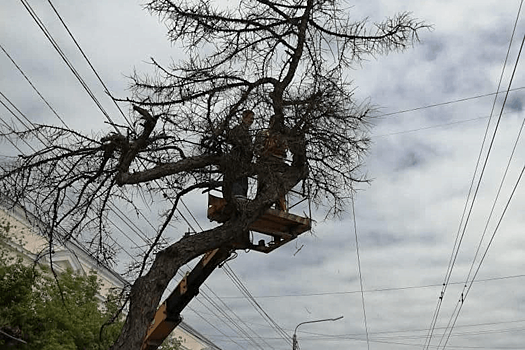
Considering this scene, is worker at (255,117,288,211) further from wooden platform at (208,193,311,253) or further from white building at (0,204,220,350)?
white building at (0,204,220,350)

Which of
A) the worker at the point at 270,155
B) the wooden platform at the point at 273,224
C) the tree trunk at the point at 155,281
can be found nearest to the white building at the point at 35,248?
the wooden platform at the point at 273,224

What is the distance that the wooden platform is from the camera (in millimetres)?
9086

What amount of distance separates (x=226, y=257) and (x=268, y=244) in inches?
35.9

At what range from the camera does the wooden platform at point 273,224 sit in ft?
29.8

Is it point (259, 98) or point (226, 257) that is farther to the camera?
point (226, 257)

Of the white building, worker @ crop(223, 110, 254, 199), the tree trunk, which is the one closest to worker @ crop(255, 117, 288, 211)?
worker @ crop(223, 110, 254, 199)

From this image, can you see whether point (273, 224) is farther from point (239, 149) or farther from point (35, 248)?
point (35, 248)

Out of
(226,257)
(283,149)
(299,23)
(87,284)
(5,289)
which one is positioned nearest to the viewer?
(283,149)

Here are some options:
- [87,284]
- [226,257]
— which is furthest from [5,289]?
[226,257]

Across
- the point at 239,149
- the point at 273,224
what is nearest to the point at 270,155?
the point at 239,149

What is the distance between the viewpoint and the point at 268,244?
10031 mm

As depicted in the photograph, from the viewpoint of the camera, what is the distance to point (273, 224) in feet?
31.6

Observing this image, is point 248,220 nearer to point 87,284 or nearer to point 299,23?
point 299,23

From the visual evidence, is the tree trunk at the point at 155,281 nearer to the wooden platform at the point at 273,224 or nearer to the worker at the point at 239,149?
the worker at the point at 239,149
